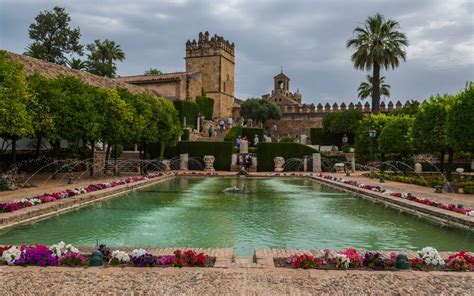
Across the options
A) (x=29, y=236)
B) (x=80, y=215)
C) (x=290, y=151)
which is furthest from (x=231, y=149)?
(x=29, y=236)

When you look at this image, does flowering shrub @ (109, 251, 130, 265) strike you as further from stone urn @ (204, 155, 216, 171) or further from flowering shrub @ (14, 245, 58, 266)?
stone urn @ (204, 155, 216, 171)

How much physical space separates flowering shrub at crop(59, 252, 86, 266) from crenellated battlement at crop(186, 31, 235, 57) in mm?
52752

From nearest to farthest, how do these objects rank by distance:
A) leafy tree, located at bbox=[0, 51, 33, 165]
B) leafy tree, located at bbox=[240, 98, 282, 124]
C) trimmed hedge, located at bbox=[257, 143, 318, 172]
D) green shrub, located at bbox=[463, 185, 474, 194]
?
1. leafy tree, located at bbox=[0, 51, 33, 165]
2. green shrub, located at bbox=[463, 185, 474, 194]
3. trimmed hedge, located at bbox=[257, 143, 318, 172]
4. leafy tree, located at bbox=[240, 98, 282, 124]

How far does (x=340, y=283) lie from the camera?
15.3ft

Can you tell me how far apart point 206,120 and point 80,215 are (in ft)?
135

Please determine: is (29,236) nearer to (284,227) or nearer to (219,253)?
(219,253)

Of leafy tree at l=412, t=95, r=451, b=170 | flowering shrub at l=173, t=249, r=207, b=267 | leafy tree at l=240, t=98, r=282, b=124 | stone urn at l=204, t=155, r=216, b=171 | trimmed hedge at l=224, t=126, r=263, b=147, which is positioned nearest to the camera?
flowering shrub at l=173, t=249, r=207, b=267

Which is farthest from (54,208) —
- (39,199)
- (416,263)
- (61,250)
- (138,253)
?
(416,263)

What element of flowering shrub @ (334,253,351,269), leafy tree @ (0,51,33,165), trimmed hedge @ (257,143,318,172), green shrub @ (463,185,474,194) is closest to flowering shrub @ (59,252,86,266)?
flowering shrub @ (334,253,351,269)

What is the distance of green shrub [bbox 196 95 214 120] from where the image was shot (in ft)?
163

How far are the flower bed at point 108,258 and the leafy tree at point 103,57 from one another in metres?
47.7

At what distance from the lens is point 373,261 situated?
5273 mm

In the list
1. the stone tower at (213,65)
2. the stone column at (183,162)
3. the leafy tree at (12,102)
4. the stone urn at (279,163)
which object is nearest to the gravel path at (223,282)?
the leafy tree at (12,102)

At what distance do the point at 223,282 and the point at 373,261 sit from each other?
6.48 ft
